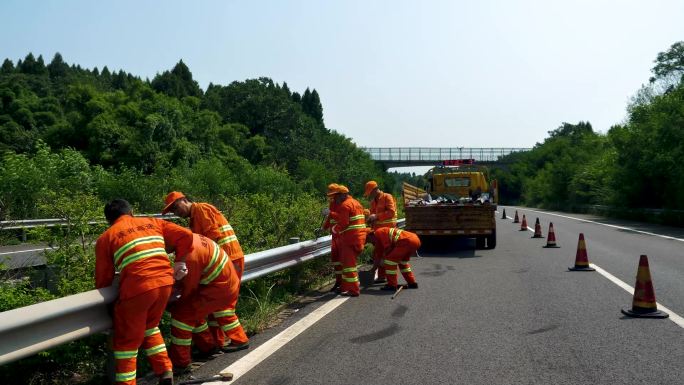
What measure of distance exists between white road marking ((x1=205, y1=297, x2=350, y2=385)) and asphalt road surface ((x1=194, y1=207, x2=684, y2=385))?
0.09ft

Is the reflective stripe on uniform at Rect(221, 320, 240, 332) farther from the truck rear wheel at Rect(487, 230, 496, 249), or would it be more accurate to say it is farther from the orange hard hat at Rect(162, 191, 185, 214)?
the truck rear wheel at Rect(487, 230, 496, 249)

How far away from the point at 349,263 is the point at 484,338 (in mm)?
2898

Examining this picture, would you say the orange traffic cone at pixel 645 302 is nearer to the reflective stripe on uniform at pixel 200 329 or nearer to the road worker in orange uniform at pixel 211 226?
the road worker in orange uniform at pixel 211 226

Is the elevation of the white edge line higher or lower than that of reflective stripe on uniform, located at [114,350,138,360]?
lower

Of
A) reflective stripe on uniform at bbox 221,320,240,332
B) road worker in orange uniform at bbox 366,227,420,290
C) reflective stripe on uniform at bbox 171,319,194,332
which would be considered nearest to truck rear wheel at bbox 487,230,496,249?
road worker in orange uniform at bbox 366,227,420,290

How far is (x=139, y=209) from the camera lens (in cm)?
2239

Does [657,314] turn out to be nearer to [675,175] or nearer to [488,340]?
[488,340]

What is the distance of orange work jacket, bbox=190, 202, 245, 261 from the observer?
584 cm

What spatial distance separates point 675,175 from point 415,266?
22.3 m

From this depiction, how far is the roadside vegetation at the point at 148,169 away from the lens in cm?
670

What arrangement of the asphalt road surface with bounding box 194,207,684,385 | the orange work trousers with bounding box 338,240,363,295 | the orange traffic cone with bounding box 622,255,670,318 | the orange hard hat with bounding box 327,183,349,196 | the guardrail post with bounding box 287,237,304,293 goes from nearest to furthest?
the asphalt road surface with bounding box 194,207,684,385 < the orange traffic cone with bounding box 622,255,670,318 < the orange work trousers with bounding box 338,240,363,295 < the orange hard hat with bounding box 327,183,349,196 < the guardrail post with bounding box 287,237,304,293

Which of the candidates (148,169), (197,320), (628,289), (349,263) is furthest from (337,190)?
(148,169)

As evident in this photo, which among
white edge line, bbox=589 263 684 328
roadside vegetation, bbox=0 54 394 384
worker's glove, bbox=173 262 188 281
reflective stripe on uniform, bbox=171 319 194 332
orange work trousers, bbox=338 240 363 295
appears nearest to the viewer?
worker's glove, bbox=173 262 188 281

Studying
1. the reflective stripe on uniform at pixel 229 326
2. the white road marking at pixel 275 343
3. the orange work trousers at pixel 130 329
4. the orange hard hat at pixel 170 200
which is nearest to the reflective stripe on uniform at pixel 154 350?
the orange work trousers at pixel 130 329
